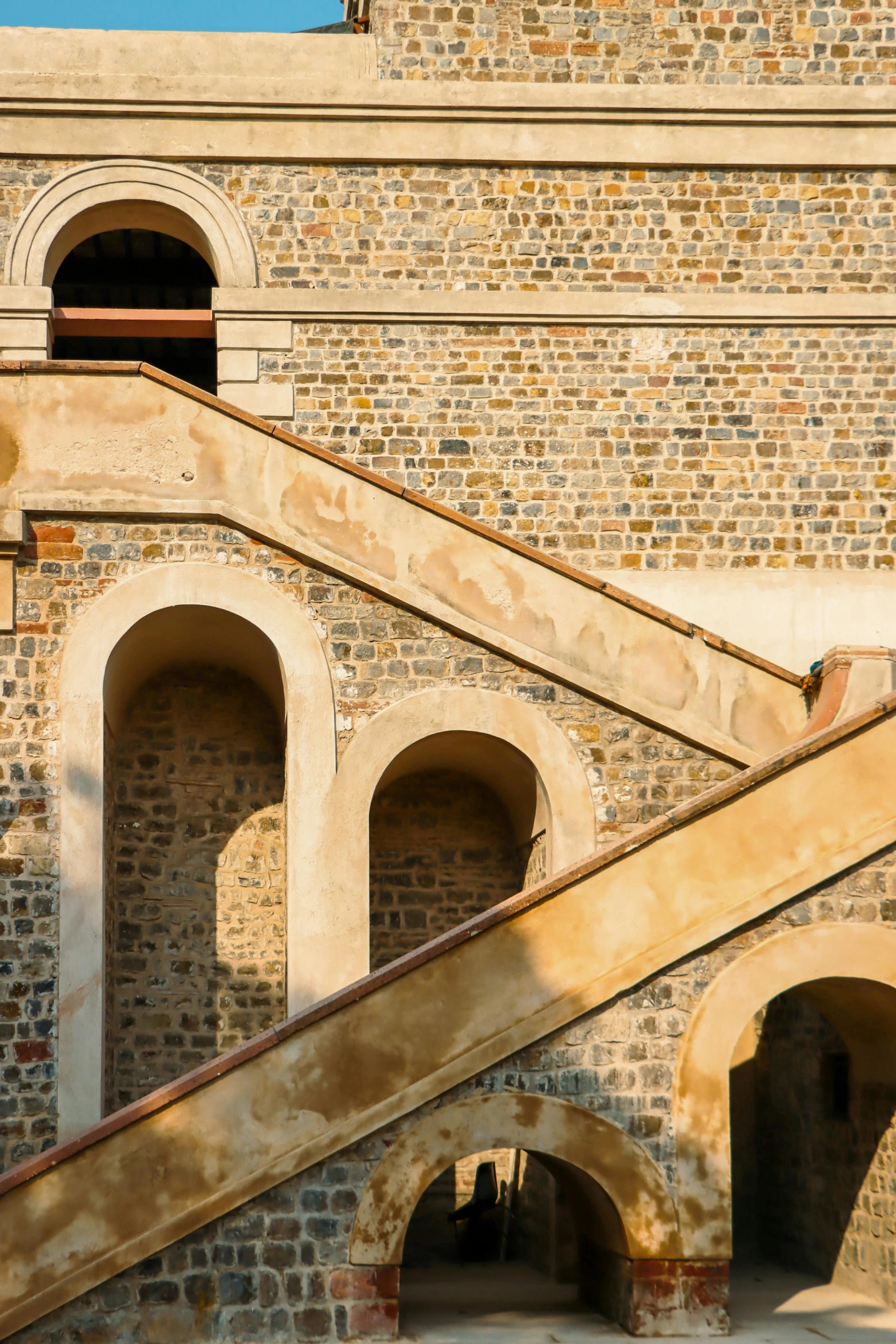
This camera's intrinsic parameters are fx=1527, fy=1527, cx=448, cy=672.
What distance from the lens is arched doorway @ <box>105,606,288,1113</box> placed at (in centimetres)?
916

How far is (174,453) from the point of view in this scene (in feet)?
28.6

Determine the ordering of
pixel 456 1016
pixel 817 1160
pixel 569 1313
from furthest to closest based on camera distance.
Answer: pixel 817 1160 → pixel 569 1313 → pixel 456 1016

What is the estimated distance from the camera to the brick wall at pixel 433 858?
972 centimetres

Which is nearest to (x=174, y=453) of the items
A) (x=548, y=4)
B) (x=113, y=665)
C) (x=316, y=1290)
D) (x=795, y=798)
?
(x=113, y=665)

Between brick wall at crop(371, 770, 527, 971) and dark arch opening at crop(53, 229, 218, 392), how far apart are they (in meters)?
5.14

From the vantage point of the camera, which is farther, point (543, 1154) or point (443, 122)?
point (443, 122)

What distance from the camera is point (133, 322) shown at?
11.4 metres

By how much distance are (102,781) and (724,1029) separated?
366 centimetres

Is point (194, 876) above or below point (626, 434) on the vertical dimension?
below

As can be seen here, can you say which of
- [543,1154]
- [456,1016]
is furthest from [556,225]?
[543,1154]

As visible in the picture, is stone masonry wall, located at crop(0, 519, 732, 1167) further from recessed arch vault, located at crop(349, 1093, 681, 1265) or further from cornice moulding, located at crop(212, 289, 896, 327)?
cornice moulding, located at crop(212, 289, 896, 327)

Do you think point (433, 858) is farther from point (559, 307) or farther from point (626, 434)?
point (559, 307)

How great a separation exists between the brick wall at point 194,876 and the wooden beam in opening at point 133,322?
312 cm

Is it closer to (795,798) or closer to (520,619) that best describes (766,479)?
(520,619)
